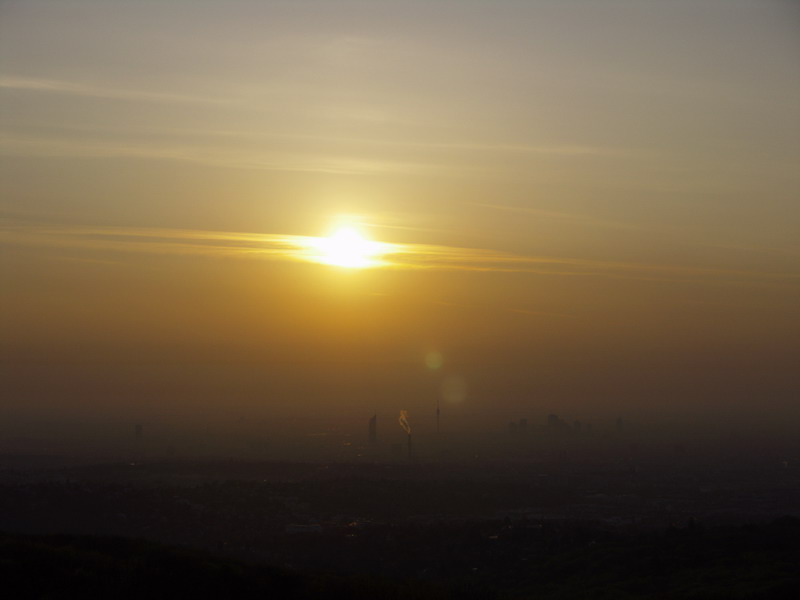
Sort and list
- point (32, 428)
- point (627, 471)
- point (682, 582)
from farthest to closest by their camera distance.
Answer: point (32, 428)
point (627, 471)
point (682, 582)

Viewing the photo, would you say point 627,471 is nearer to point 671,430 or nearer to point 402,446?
point 402,446

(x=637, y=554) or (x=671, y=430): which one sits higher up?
(x=671, y=430)

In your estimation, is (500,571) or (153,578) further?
(500,571)

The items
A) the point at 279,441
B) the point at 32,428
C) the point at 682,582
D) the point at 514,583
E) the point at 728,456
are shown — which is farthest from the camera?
the point at 32,428

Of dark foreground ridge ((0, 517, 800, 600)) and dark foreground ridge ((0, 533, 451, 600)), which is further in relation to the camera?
dark foreground ridge ((0, 517, 800, 600))

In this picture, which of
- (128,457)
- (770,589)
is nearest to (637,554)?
(770,589)

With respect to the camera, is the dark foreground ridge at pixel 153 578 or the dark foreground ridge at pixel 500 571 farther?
the dark foreground ridge at pixel 500 571

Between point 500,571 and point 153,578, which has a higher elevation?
point 500,571

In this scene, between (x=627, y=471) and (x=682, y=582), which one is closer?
(x=682, y=582)
